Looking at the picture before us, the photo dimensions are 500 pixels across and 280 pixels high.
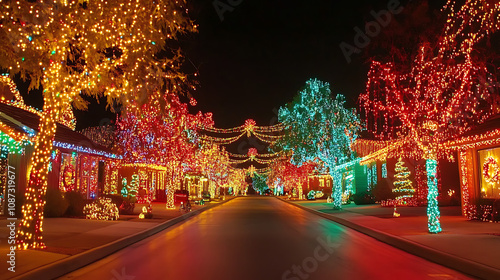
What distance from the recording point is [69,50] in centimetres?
1114

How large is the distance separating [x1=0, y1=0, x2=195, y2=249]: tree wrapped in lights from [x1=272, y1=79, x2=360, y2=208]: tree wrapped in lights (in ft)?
63.4

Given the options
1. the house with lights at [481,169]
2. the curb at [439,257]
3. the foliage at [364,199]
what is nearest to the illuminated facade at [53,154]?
the curb at [439,257]

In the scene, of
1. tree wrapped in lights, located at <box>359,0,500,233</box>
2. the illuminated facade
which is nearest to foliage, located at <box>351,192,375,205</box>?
the illuminated facade

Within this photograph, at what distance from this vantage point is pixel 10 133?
16.5 metres

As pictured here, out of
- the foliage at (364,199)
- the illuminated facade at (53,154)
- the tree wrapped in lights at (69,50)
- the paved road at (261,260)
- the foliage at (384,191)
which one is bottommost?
the paved road at (261,260)

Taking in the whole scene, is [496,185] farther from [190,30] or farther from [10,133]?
[10,133]

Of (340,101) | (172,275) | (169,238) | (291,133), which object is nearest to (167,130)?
(291,133)

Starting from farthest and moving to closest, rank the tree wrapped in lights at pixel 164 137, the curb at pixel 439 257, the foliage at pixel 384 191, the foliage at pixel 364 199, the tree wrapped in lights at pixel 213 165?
the tree wrapped in lights at pixel 213 165 < the foliage at pixel 364 199 < the foliage at pixel 384 191 < the tree wrapped in lights at pixel 164 137 < the curb at pixel 439 257

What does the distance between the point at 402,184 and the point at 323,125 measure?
6.85 m

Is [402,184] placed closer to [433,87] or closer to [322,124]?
[322,124]

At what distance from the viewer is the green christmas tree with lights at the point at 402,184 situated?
30672 millimetres

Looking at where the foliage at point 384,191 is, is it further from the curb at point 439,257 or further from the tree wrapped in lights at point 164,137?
the curb at point 439,257

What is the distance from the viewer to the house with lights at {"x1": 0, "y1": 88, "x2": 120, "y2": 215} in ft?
56.6

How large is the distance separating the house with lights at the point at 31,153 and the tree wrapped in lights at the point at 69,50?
6378 millimetres
